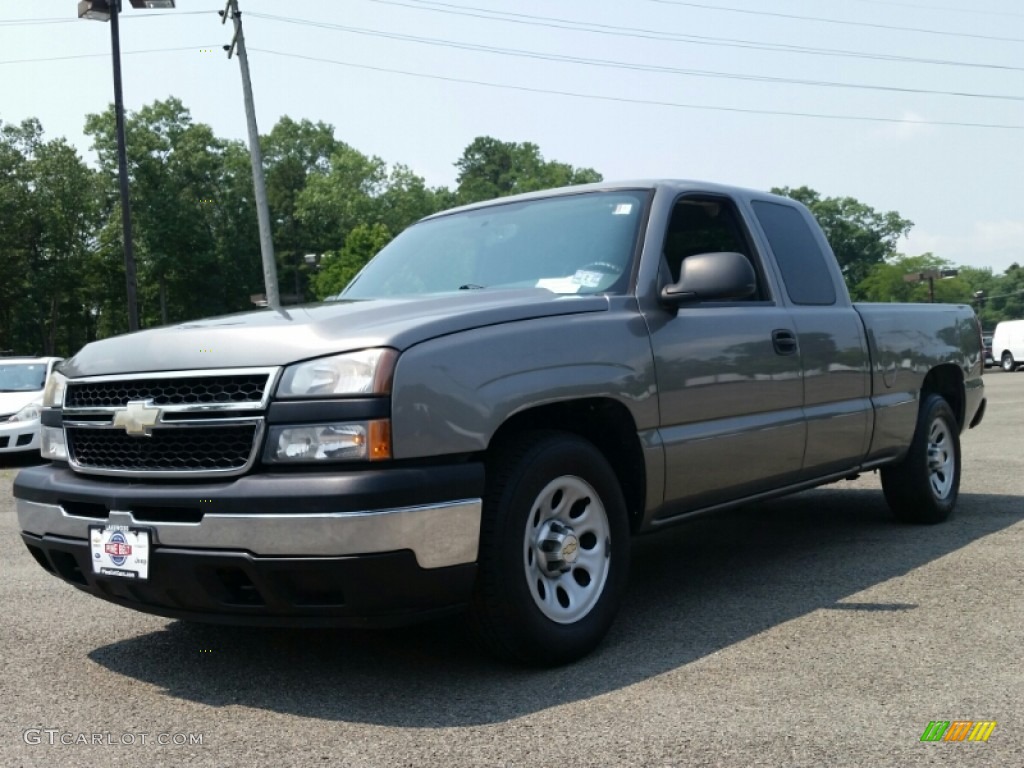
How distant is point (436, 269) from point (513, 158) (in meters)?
111

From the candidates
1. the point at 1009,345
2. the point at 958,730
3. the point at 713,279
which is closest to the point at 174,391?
the point at 713,279

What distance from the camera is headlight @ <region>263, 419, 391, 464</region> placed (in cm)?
358


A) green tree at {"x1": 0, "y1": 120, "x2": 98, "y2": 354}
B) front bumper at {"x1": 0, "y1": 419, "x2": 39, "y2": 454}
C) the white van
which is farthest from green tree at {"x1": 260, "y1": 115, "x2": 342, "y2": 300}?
front bumper at {"x1": 0, "y1": 419, "x2": 39, "y2": 454}

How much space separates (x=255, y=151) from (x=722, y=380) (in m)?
20.2

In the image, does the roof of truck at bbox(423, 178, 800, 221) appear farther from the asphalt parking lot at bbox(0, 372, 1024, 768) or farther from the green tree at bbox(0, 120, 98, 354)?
the green tree at bbox(0, 120, 98, 354)

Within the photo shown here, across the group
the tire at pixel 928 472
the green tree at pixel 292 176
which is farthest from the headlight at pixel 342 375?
the green tree at pixel 292 176

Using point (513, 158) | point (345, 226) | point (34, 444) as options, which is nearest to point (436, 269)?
point (34, 444)

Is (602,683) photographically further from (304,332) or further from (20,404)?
(20,404)

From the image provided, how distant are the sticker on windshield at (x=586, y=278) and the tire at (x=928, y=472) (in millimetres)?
2978

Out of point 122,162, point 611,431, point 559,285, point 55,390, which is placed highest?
point 122,162

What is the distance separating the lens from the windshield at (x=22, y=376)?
15.6 m

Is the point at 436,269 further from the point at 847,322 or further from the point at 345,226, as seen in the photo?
the point at 345,226

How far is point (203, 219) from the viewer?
226ft

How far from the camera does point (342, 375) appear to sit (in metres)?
3.64
